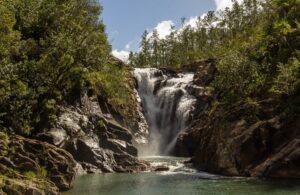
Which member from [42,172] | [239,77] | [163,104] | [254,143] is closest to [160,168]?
[254,143]

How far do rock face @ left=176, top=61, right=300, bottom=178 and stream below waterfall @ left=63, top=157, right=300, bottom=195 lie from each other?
209cm

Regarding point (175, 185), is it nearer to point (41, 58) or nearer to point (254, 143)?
point (254, 143)

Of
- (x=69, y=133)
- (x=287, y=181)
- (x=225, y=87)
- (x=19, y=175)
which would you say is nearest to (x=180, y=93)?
(x=225, y=87)

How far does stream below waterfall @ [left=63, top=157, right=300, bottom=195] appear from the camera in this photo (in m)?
35.2

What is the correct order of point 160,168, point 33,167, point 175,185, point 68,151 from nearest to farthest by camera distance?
point 33,167
point 175,185
point 68,151
point 160,168

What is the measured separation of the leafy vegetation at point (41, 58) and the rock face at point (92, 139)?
1.84 metres

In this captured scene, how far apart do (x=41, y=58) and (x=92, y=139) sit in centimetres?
1361

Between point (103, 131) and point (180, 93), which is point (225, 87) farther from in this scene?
point (180, 93)

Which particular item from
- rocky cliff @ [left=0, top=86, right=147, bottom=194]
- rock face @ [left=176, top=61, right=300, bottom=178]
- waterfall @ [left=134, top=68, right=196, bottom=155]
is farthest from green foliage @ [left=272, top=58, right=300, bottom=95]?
waterfall @ [left=134, top=68, right=196, bottom=155]

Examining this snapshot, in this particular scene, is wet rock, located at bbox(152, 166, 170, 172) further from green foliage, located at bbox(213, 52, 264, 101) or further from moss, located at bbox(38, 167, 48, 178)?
moss, located at bbox(38, 167, 48, 178)

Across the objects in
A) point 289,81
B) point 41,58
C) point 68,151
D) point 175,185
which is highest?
point 41,58

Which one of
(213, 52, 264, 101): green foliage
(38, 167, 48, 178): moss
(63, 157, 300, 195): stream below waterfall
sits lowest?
(63, 157, 300, 195): stream below waterfall

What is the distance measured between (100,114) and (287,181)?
28.1 m

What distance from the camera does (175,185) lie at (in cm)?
3975
